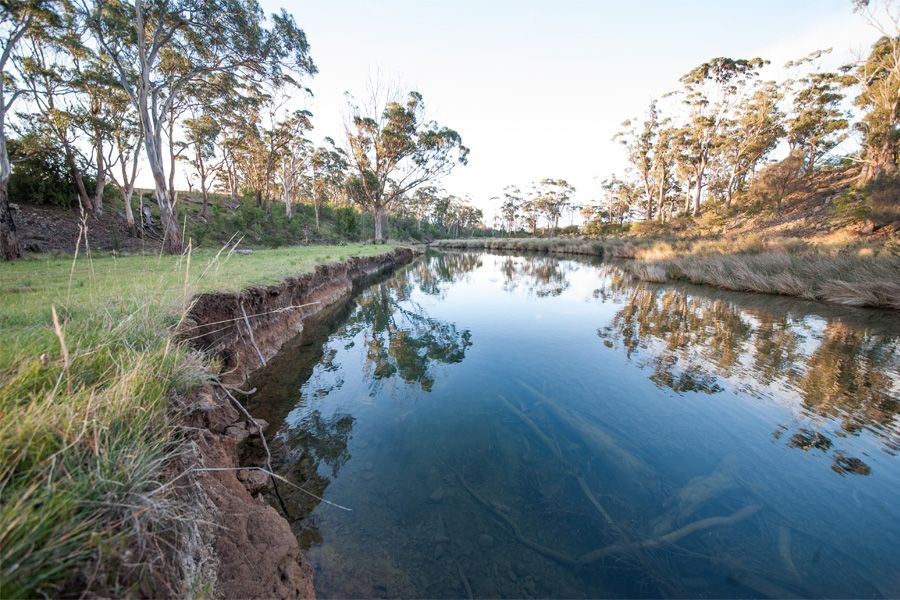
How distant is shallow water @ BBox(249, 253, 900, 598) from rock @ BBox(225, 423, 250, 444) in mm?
328

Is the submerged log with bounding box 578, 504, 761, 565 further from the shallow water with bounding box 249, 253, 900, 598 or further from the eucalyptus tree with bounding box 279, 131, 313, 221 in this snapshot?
the eucalyptus tree with bounding box 279, 131, 313, 221

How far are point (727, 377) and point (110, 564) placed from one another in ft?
20.3

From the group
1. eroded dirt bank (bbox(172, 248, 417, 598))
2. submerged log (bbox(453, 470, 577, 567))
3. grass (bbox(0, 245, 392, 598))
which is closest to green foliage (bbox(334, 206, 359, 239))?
eroded dirt bank (bbox(172, 248, 417, 598))

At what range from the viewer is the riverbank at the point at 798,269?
8047 mm

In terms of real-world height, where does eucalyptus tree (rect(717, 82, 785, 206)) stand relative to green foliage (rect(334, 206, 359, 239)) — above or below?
above

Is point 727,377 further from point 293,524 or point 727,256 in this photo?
point 727,256

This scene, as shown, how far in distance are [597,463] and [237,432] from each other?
11.0 ft

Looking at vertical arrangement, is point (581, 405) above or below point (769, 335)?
below

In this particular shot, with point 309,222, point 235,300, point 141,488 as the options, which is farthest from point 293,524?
point 309,222

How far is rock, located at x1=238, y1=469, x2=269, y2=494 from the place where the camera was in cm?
258

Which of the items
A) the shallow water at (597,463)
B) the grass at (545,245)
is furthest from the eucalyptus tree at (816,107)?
the shallow water at (597,463)

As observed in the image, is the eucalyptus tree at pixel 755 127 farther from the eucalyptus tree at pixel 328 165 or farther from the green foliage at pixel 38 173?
the green foliage at pixel 38 173

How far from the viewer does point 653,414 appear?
12.5 ft

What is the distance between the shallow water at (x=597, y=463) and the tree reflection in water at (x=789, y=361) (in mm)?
33
